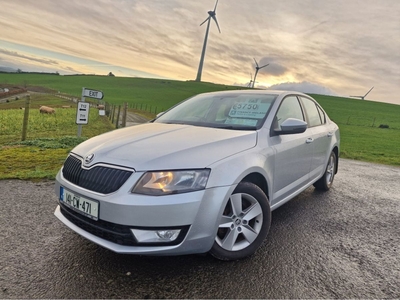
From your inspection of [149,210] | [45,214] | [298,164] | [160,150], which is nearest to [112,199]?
[149,210]

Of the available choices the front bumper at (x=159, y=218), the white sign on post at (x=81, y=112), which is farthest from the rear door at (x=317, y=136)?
the white sign on post at (x=81, y=112)

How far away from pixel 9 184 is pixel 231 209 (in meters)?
3.61

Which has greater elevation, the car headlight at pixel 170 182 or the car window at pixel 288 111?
the car window at pixel 288 111

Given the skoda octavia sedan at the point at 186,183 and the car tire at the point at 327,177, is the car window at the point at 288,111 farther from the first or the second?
the car tire at the point at 327,177

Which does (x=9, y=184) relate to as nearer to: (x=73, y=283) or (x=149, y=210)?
(x=73, y=283)

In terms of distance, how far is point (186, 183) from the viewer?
84.1 inches

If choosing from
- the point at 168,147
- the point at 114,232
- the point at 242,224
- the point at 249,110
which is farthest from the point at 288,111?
the point at 114,232

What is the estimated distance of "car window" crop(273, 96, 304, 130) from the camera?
3.21 metres

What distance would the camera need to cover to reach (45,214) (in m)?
3.33

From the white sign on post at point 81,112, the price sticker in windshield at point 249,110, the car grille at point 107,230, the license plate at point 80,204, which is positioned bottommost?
the car grille at point 107,230

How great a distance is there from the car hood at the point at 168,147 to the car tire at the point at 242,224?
386mm

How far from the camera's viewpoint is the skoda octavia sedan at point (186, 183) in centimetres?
208

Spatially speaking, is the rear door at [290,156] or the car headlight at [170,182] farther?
the rear door at [290,156]

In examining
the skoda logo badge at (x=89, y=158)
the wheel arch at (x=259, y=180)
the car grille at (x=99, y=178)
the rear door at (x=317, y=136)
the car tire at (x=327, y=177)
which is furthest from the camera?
the car tire at (x=327, y=177)
